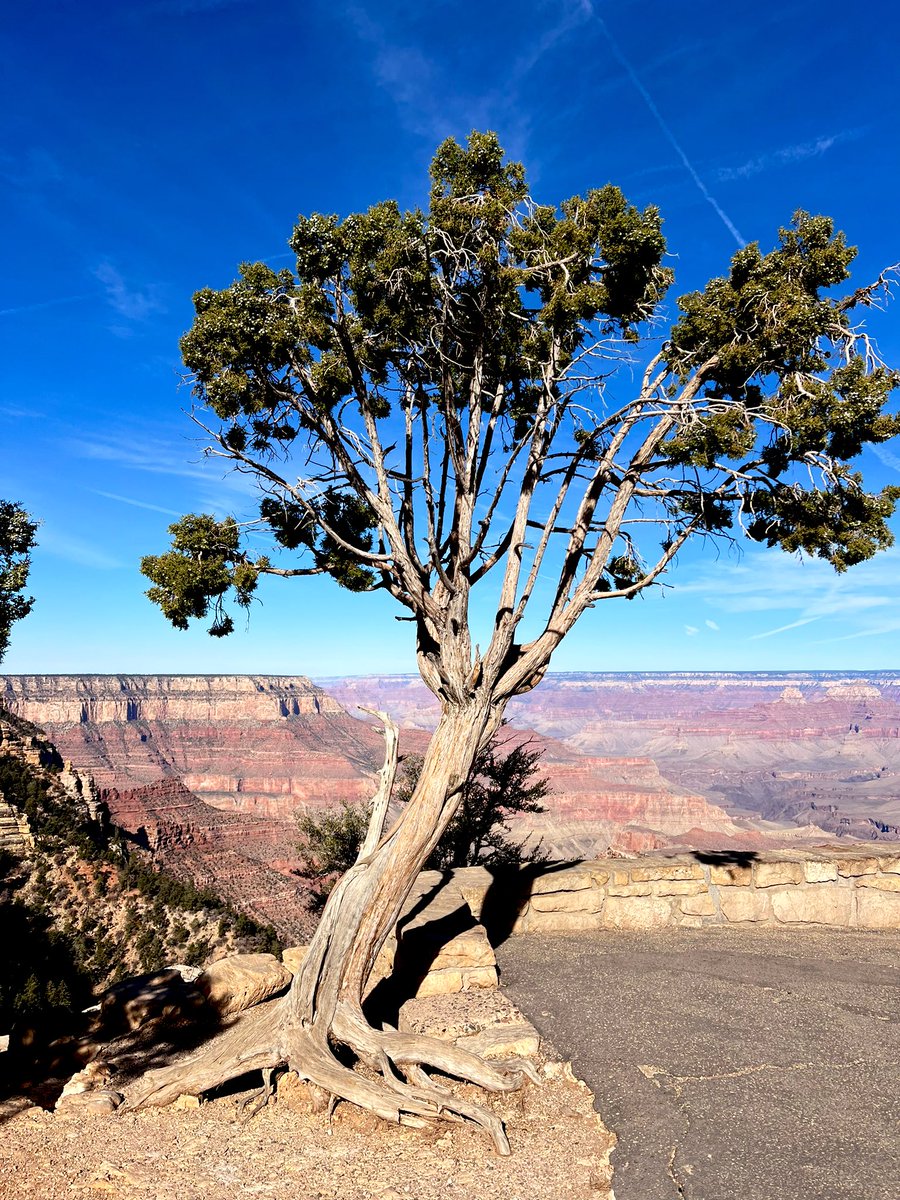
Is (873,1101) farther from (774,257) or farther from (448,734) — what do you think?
(774,257)

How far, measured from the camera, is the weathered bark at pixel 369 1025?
566cm

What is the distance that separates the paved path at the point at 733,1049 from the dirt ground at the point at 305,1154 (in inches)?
14.7

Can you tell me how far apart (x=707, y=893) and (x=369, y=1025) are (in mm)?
5860

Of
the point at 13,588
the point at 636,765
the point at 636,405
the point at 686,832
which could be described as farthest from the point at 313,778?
the point at 636,405

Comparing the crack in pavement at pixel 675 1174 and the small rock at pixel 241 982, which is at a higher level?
the crack in pavement at pixel 675 1174

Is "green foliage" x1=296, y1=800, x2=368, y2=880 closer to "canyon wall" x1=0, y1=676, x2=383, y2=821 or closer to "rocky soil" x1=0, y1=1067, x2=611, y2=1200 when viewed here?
"rocky soil" x1=0, y1=1067, x2=611, y2=1200

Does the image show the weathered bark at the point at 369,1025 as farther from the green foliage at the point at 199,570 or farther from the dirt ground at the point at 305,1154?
the green foliage at the point at 199,570

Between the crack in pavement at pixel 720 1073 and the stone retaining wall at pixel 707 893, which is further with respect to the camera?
the stone retaining wall at pixel 707 893

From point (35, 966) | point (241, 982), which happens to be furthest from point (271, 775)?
point (241, 982)

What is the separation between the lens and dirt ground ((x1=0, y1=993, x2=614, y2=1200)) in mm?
4801

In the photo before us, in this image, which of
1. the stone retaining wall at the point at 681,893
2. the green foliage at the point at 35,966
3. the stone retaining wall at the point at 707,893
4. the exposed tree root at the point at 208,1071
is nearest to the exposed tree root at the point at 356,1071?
the exposed tree root at the point at 208,1071

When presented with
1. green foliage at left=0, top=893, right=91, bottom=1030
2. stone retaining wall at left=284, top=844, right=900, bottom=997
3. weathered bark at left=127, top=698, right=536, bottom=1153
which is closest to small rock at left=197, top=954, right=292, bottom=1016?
stone retaining wall at left=284, top=844, right=900, bottom=997

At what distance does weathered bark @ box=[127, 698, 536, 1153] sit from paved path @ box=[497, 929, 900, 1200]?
3.44ft

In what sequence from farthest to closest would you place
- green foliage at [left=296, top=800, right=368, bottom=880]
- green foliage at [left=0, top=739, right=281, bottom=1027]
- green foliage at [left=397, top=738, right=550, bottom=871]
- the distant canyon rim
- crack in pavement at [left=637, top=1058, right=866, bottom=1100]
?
the distant canyon rim, green foliage at [left=0, top=739, right=281, bottom=1027], green foliage at [left=296, top=800, right=368, bottom=880], green foliage at [left=397, top=738, right=550, bottom=871], crack in pavement at [left=637, top=1058, right=866, bottom=1100]
